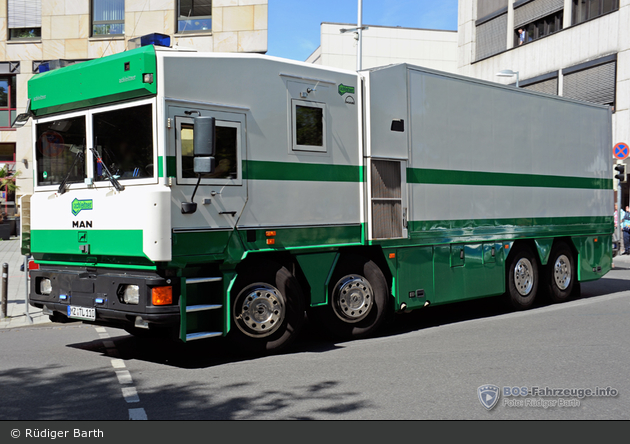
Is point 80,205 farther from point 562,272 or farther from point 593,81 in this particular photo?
point 593,81

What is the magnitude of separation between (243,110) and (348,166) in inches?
68.3

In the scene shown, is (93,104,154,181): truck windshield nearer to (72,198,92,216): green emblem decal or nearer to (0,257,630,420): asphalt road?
(72,198,92,216): green emblem decal

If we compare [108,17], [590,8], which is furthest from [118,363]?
[590,8]

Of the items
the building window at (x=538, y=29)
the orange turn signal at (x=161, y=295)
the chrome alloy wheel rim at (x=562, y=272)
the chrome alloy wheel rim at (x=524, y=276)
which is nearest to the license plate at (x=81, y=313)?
the orange turn signal at (x=161, y=295)

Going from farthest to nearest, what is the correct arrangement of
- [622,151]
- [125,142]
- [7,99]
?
[7,99] → [622,151] → [125,142]

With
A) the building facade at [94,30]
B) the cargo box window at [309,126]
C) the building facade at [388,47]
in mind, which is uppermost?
the building facade at [388,47]

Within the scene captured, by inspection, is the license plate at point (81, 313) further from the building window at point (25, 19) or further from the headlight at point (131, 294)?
the building window at point (25, 19)

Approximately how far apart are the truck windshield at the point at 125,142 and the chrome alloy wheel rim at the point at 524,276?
6.83 metres

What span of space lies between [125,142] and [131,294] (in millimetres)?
1608

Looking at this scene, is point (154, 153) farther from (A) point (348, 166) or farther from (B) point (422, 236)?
(B) point (422, 236)

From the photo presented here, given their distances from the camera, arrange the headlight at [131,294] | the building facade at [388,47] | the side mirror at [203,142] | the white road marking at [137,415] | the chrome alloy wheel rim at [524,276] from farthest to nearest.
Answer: the building facade at [388,47]
the chrome alloy wheel rim at [524,276]
the headlight at [131,294]
the side mirror at [203,142]
the white road marking at [137,415]

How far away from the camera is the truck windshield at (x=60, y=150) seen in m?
7.57

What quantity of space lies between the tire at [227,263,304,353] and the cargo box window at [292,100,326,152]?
153cm

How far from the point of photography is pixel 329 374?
262 inches
